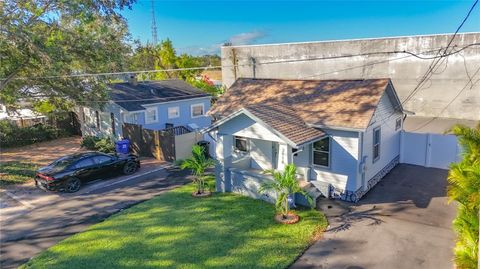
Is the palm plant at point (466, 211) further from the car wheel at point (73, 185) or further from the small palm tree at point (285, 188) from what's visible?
the car wheel at point (73, 185)

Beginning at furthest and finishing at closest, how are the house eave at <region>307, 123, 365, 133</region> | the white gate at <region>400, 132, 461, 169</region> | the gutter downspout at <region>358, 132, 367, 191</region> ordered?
the white gate at <region>400, 132, 461, 169</region>
the gutter downspout at <region>358, 132, 367, 191</region>
the house eave at <region>307, 123, 365, 133</region>

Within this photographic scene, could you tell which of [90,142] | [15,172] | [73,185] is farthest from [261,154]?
[90,142]

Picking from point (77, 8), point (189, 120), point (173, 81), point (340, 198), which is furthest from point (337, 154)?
point (173, 81)

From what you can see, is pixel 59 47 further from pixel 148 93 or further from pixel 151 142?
pixel 148 93

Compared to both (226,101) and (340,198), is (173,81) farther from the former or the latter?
(340,198)

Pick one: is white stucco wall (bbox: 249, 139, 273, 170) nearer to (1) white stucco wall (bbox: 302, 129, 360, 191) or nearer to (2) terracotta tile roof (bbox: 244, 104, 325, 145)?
(2) terracotta tile roof (bbox: 244, 104, 325, 145)


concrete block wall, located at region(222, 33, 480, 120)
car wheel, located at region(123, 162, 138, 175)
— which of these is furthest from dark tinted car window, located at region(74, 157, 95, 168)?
concrete block wall, located at region(222, 33, 480, 120)
